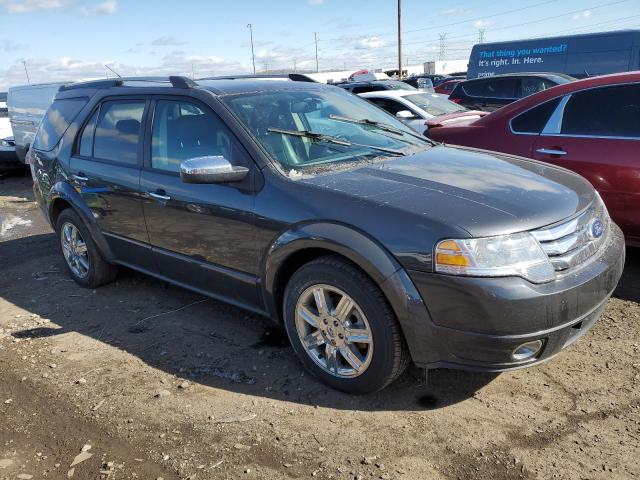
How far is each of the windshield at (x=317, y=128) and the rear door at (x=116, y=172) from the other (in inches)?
39.7

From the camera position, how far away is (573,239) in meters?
2.86

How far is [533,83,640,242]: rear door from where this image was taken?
4270 mm

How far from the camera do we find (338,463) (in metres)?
2.62

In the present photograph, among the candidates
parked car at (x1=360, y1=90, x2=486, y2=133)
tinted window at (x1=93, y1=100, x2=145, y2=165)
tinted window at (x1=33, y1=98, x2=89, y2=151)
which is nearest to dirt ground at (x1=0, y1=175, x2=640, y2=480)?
tinted window at (x1=93, y1=100, x2=145, y2=165)

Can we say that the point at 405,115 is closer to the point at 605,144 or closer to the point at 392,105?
the point at 392,105

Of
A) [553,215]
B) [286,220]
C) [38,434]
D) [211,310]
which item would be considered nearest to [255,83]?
[286,220]

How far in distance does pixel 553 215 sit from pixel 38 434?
2944mm

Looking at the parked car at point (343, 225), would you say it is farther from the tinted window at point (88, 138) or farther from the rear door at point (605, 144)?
the rear door at point (605, 144)

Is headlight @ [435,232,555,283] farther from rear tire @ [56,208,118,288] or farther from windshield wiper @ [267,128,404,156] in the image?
rear tire @ [56,208,118,288]

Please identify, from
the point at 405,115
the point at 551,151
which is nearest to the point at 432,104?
the point at 405,115

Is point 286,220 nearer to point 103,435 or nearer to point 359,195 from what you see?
point 359,195

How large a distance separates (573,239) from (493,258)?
0.57m

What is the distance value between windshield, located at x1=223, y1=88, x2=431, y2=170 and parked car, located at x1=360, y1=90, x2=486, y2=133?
5.31 metres

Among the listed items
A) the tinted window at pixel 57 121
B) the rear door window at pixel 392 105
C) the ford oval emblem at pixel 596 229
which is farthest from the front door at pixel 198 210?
the rear door window at pixel 392 105
